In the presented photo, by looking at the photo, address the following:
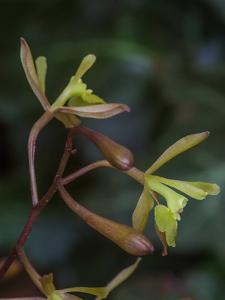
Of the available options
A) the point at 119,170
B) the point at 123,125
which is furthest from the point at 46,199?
the point at 123,125

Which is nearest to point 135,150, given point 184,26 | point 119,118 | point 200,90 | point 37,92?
point 119,118

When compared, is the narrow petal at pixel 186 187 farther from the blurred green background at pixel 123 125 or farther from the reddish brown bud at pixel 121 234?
the blurred green background at pixel 123 125

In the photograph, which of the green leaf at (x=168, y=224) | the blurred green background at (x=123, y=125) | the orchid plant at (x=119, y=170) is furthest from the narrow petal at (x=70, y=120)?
the blurred green background at (x=123, y=125)

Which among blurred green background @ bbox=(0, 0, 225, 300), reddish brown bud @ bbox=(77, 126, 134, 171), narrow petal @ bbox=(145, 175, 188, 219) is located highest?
reddish brown bud @ bbox=(77, 126, 134, 171)

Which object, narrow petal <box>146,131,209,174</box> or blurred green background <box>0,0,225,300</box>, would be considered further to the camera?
blurred green background <box>0,0,225,300</box>

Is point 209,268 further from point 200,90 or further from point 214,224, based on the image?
point 200,90

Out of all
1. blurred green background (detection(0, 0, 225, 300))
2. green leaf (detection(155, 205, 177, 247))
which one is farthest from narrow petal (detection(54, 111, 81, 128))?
blurred green background (detection(0, 0, 225, 300))

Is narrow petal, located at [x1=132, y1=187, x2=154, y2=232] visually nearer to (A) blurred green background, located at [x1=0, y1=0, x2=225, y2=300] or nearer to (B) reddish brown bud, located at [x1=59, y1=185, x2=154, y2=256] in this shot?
(B) reddish brown bud, located at [x1=59, y1=185, x2=154, y2=256]
